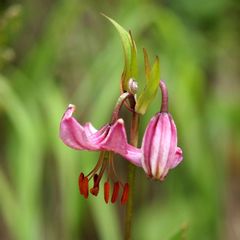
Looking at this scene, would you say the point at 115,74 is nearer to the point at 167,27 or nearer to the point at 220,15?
the point at 167,27

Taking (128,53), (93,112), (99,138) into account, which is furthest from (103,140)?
(93,112)

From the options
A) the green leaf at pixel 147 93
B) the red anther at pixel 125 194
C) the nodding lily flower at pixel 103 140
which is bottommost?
A: the red anther at pixel 125 194

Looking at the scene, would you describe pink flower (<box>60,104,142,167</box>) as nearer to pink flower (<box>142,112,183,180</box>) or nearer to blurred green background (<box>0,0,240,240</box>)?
pink flower (<box>142,112,183,180</box>)

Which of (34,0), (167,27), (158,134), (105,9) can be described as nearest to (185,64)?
(167,27)

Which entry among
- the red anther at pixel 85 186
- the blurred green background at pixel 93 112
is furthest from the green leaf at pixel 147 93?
the blurred green background at pixel 93 112

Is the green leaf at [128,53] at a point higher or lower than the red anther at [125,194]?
higher

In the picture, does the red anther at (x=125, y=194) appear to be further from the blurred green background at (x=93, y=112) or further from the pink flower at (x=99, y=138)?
the blurred green background at (x=93, y=112)
